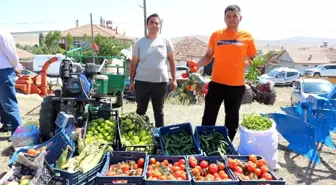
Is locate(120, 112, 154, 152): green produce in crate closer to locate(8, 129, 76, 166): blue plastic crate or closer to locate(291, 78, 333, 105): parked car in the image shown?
locate(8, 129, 76, 166): blue plastic crate

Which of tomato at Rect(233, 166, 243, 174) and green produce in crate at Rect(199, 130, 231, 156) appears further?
green produce in crate at Rect(199, 130, 231, 156)

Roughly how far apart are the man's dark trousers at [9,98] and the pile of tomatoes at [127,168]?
2559mm

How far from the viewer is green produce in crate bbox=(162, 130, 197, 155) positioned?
12.1ft

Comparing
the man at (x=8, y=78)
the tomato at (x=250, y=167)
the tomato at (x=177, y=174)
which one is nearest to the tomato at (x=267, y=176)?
the tomato at (x=250, y=167)

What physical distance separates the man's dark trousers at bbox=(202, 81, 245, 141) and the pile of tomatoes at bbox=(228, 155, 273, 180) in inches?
43.6

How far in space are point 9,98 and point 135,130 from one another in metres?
2.27

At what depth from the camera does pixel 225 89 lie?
4.18m

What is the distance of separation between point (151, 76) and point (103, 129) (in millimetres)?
996

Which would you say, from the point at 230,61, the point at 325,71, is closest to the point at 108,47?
the point at 325,71

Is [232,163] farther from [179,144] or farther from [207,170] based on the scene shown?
[179,144]

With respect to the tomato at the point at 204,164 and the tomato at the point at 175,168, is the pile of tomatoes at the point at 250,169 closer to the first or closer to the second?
the tomato at the point at 204,164

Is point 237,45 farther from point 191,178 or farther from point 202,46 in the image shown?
point 202,46

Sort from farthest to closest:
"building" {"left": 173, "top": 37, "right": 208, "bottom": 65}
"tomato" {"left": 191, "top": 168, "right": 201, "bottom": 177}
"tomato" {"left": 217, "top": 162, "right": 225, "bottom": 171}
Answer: "building" {"left": 173, "top": 37, "right": 208, "bottom": 65}
"tomato" {"left": 217, "top": 162, "right": 225, "bottom": 171}
"tomato" {"left": 191, "top": 168, "right": 201, "bottom": 177}

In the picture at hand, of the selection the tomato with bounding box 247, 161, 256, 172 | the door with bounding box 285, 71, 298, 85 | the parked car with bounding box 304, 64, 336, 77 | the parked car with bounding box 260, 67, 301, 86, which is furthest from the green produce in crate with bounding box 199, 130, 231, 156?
the parked car with bounding box 304, 64, 336, 77
